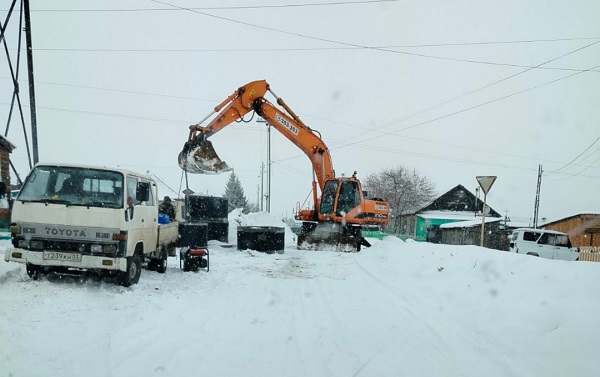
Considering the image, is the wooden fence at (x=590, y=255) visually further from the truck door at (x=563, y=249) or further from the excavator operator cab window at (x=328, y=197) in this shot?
the excavator operator cab window at (x=328, y=197)

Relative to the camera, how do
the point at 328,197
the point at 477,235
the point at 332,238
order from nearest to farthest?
the point at 332,238 → the point at 328,197 → the point at 477,235

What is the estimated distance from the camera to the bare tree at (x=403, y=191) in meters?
60.4

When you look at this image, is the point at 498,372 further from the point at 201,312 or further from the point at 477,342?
the point at 201,312

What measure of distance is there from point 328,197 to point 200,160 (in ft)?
20.0

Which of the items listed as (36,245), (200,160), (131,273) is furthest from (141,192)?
(200,160)

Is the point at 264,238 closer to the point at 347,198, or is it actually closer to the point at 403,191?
the point at 347,198

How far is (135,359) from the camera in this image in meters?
4.18

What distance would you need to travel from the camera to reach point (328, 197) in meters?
17.8

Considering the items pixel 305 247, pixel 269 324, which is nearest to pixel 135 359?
pixel 269 324

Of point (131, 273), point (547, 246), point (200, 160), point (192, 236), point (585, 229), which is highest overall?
point (200, 160)

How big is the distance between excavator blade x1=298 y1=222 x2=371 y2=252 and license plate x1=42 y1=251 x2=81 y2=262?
11246mm

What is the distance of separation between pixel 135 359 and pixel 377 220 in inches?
551

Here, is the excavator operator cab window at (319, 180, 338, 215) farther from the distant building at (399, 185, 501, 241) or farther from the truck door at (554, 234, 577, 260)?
the distant building at (399, 185, 501, 241)

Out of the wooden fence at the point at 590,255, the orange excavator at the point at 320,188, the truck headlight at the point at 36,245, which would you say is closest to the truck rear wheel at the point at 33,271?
the truck headlight at the point at 36,245
